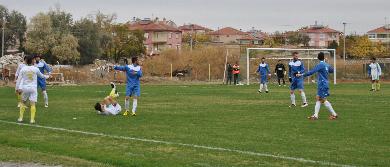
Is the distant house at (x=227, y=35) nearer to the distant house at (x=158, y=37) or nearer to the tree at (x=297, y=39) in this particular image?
the tree at (x=297, y=39)

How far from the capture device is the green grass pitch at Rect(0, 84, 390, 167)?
37.8ft

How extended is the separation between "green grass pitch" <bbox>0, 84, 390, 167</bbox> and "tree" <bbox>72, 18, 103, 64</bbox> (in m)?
66.4

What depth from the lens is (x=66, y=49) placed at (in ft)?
268

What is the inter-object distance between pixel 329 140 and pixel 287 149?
1.76 m

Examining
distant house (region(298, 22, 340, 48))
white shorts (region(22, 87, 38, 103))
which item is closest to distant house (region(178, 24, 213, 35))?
distant house (region(298, 22, 340, 48))

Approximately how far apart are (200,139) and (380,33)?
15181 cm

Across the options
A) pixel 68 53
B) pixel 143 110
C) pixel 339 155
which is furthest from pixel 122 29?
pixel 339 155

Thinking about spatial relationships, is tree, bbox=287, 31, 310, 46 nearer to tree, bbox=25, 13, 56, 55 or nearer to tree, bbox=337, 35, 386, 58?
tree, bbox=337, 35, 386, 58

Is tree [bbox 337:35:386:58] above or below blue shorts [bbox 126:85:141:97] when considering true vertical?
above

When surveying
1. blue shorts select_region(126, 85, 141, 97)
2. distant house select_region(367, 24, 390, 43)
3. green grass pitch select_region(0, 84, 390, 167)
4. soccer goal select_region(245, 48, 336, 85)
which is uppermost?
distant house select_region(367, 24, 390, 43)

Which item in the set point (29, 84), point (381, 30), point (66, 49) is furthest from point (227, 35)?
point (29, 84)

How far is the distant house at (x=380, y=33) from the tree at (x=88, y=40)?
8709cm

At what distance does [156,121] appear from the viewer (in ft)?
62.5

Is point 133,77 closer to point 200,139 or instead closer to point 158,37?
point 200,139
